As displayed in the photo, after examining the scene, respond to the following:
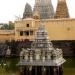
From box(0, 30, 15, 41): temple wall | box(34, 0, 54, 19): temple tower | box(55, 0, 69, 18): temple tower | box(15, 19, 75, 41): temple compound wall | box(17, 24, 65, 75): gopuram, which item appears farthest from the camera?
box(34, 0, 54, 19): temple tower

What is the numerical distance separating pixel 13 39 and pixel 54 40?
15.9ft

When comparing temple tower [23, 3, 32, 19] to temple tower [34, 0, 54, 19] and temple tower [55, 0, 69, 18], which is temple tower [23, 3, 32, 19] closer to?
temple tower [34, 0, 54, 19]

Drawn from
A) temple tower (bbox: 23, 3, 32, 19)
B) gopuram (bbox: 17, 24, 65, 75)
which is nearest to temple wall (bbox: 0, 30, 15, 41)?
temple tower (bbox: 23, 3, 32, 19)

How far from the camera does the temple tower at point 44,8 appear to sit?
195 feet

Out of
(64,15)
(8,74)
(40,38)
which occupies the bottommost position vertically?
(8,74)

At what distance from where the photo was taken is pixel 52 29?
165 feet

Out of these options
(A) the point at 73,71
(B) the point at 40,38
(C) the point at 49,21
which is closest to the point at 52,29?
(C) the point at 49,21

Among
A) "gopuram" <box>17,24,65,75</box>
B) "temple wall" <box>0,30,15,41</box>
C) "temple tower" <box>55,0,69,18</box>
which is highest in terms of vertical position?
"temple tower" <box>55,0,69,18</box>

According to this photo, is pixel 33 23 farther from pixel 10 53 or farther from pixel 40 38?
pixel 40 38

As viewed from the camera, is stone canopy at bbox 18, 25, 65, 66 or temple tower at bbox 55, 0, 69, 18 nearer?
stone canopy at bbox 18, 25, 65, 66

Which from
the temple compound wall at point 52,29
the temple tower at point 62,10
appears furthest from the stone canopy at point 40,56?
the temple tower at point 62,10

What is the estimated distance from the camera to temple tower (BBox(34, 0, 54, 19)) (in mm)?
59469

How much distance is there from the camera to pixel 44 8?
6047cm

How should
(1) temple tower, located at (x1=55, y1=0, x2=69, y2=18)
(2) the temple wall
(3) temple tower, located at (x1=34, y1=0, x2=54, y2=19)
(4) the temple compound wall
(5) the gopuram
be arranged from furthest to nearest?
1. (3) temple tower, located at (x1=34, y1=0, x2=54, y2=19)
2. (1) temple tower, located at (x1=55, y1=0, x2=69, y2=18)
3. (2) the temple wall
4. (4) the temple compound wall
5. (5) the gopuram
